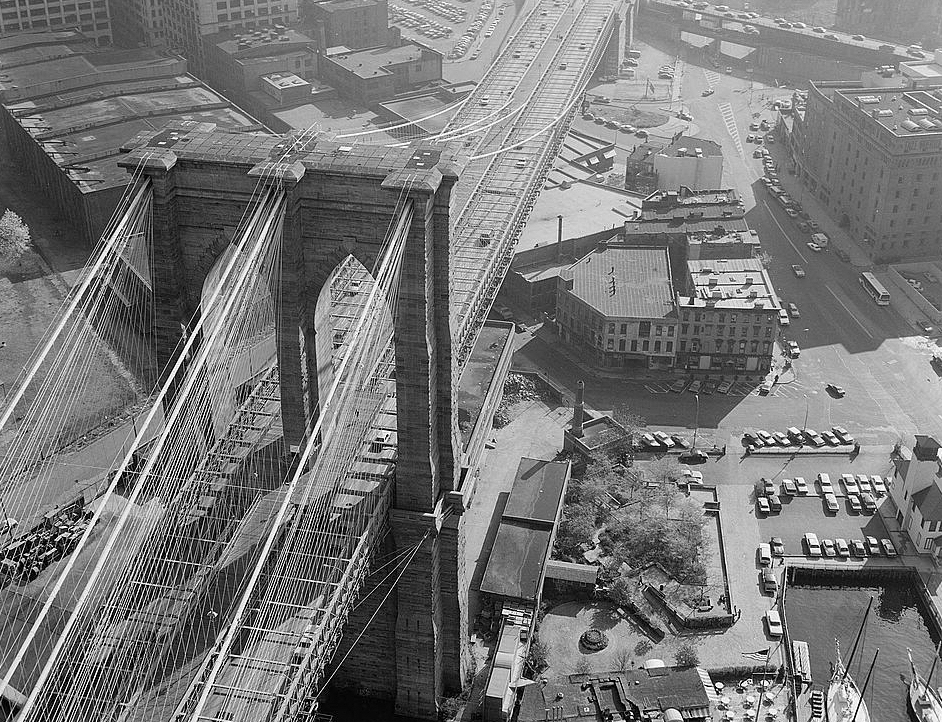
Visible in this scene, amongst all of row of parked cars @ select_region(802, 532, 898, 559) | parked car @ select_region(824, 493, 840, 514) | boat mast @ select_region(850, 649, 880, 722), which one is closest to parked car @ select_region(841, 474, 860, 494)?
parked car @ select_region(824, 493, 840, 514)

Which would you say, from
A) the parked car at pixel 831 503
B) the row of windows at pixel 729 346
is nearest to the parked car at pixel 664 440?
the row of windows at pixel 729 346

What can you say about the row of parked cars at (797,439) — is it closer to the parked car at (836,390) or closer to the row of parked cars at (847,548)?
the parked car at (836,390)

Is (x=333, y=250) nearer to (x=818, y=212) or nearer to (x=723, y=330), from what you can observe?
(x=723, y=330)

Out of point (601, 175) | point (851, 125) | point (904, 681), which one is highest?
point (851, 125)

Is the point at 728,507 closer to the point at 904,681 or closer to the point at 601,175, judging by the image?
the point at 904,681

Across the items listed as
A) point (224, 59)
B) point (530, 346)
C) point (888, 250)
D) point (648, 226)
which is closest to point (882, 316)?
point (888, 250)

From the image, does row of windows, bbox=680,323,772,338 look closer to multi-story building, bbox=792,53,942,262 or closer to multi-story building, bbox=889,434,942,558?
multi-story building, bbox=889,434,942,558
